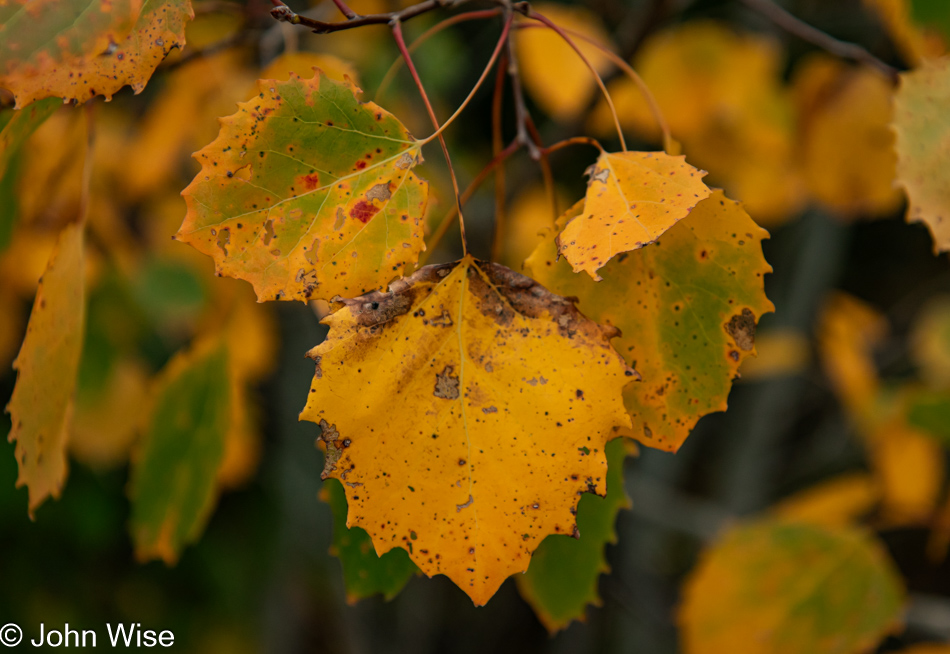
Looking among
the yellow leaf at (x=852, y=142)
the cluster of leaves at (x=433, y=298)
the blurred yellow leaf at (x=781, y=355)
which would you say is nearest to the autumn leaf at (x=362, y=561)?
the cluster of leaves at (x=433, y=298)

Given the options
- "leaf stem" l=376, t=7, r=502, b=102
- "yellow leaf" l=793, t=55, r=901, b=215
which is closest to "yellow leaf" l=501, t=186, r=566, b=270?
"yellow leaf" l=793, t=55, r=901, b=215

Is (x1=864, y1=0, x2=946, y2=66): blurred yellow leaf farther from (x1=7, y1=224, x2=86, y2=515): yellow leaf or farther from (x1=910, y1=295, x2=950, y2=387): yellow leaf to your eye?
(x1=7, y1=224, x2=86, y2=515): yellow leaf

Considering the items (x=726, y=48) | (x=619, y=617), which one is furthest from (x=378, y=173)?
(x=619, y=617)

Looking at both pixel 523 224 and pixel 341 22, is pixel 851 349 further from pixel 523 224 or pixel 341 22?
pixel 341 22
